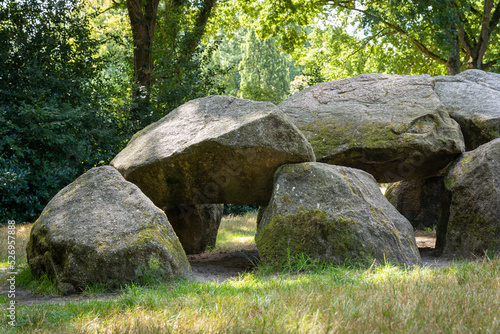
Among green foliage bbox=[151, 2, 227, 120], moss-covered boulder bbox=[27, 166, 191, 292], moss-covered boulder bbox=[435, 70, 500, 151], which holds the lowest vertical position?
moss-covered boulder bbox=[27, 166, 191, 292]

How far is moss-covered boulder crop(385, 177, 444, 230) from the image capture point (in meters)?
9.85

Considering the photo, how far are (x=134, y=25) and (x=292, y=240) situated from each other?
9.64m

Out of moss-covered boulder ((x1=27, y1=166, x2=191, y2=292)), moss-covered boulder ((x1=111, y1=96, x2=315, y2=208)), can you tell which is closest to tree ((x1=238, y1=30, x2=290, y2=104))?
moss-covered boulder ((x1=111, y1=96, x2=315, y2=208))

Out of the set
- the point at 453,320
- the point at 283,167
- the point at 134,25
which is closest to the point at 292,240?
the point at 283,167

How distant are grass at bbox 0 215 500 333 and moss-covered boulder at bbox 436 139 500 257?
1459 millimetres

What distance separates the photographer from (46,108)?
1011cm

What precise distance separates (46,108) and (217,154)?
6.23 meters

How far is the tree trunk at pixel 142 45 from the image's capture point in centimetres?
1255

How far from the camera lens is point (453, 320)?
291cm

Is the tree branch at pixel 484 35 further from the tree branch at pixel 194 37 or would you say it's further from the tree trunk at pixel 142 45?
the tree trunk at pixel 142 45

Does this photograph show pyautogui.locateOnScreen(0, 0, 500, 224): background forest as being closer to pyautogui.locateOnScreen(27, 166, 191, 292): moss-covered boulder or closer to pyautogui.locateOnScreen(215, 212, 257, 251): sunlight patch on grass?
pyautogui.locateOnScreen(215, 212, 257, 251): sunlight patch on grass

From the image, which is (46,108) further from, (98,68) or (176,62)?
(176,62)

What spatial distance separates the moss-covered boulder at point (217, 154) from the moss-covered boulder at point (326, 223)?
14.0 inches

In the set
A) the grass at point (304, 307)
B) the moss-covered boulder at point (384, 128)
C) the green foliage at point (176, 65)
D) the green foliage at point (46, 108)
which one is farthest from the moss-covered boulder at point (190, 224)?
the green foliage at point (176, 65)
